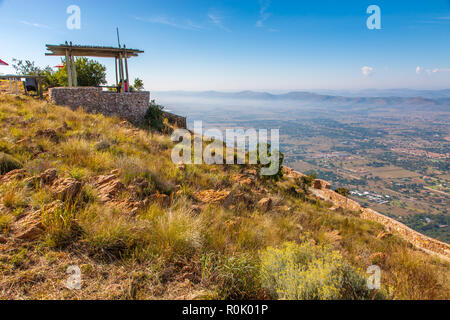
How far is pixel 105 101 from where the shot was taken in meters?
11.2

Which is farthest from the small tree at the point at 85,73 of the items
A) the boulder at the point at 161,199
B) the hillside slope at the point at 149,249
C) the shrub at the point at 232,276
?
the shrub at the point at 232,276

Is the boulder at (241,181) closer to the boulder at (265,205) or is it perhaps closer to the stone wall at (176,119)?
the boulder at (265,205)

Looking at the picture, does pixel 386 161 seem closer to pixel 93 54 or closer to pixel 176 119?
pixel 176 119

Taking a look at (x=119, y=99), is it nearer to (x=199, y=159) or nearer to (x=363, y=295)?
(x=199, y=159)

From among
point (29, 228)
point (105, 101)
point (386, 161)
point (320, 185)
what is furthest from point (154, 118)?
point (386, 161)

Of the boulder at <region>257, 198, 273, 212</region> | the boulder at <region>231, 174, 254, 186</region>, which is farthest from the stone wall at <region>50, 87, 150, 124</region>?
the boulder at <region>257, 198, 273, 212</region>

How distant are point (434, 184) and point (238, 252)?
56.6 meters

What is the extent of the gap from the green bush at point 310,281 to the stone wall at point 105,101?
11436mm

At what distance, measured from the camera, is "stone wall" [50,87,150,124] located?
34.2ft

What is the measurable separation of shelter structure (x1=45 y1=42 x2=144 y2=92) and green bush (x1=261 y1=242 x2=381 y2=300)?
41.3ft

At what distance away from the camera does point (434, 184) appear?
137ft

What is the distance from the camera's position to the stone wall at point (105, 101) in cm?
1041

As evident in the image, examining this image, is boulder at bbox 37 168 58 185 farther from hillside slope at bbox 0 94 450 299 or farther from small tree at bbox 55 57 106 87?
small tree at bbox 55 57 106 87
